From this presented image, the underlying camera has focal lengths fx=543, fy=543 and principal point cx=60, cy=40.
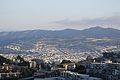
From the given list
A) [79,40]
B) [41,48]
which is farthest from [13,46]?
[79,40]

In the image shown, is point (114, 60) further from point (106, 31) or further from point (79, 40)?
point (106, 31)

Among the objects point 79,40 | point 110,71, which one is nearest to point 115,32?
point 79,40

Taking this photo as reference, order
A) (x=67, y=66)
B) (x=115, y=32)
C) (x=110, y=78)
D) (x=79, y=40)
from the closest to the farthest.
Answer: (x=110, y=78) → (x=67, y=66) → (x=79, y=40) → (x=115, y=32)

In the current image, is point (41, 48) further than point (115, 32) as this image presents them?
No

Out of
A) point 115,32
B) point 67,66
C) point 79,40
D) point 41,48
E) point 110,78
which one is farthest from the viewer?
point 115,32

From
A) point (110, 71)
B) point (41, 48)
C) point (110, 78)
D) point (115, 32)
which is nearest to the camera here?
point (110, 78)

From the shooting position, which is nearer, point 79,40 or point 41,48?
point 41,48

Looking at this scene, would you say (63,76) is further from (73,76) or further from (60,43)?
(60,43)

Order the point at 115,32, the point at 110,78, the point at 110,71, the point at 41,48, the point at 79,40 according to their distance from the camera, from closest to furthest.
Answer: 1. the point at 110,78
2. the point at 110,71
3. the point at 41,48
4. the point at 79,40
5. the point at 115,32
